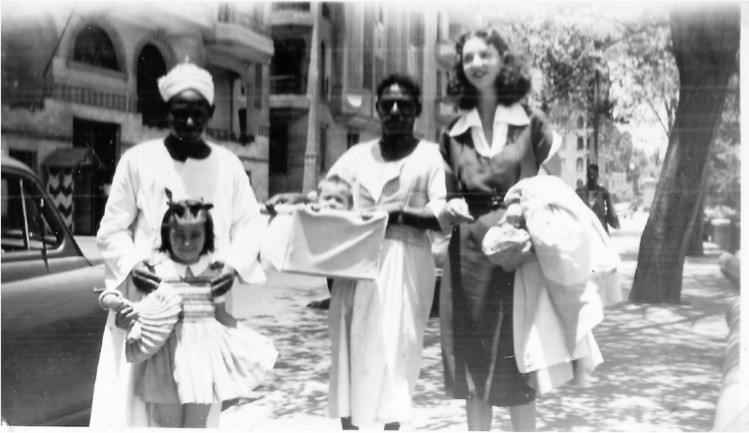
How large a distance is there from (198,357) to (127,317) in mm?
345

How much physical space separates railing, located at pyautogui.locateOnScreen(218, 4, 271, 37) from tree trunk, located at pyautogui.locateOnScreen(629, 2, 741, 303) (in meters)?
1.92

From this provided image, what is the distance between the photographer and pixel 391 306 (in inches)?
130

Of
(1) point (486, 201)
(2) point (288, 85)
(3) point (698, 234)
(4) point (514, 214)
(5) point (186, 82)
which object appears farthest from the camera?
(2) point (288, 85)

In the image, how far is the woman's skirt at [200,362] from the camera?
330 cm

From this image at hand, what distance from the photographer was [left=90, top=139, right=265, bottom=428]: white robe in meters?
3.39

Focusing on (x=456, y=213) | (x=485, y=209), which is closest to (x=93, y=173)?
(x=456, y=213)

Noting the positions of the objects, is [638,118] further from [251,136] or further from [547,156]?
[251,136]

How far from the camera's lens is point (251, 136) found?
366 centimetres

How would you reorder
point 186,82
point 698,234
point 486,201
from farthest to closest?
point 698,234 < point 186,82 < point 486,201

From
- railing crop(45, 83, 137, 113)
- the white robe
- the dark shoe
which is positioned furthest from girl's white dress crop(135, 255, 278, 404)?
railing crop(45, 83, 137, 113)

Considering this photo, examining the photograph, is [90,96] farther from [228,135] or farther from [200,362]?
[200,362]

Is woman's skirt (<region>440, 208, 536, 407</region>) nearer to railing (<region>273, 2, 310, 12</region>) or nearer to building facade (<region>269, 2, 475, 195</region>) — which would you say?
building facade (<region>269, 2, 475, 195</region>)

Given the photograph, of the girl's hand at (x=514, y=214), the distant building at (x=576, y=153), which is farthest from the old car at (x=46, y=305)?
the distant building at (x=576, y=153)

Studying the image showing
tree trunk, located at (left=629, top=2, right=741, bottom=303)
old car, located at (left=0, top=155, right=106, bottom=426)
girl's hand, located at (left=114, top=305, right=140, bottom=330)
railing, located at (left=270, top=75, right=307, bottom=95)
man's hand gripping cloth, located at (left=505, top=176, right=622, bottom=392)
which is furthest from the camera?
railing, located at (left=270, top=75, right=307, bottom=95)
